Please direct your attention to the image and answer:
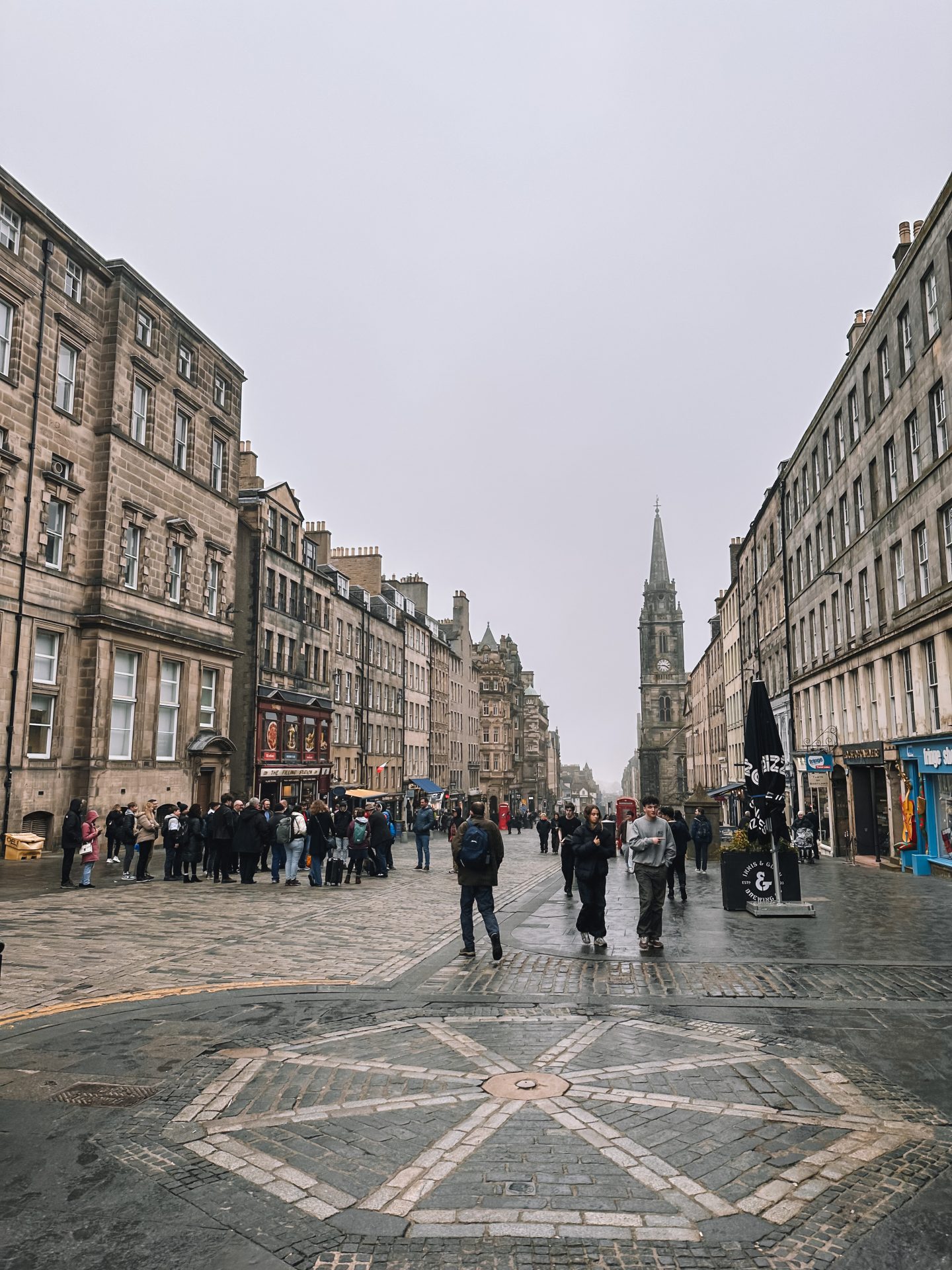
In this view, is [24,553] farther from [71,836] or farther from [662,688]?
[662,688]

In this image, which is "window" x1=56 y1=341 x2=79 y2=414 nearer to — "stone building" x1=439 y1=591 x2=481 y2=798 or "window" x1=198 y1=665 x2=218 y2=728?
"window" x1=198 y1=665 x2=218 y2=728

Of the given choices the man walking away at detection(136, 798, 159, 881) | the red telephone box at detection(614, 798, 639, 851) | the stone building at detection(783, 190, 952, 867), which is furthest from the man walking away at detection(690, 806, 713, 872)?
the man walking away at detection(136, 798, 159, 881)

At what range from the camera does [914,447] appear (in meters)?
25.6

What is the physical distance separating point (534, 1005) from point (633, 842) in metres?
3.74

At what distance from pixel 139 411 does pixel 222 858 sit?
17470mm

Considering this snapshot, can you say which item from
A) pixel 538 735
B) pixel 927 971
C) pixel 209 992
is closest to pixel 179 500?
pixel 209 992

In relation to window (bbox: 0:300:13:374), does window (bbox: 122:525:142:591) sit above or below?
below

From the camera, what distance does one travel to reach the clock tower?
132625 mm

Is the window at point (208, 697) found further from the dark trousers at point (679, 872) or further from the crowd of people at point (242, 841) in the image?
the dark trousers at point (679, 872)

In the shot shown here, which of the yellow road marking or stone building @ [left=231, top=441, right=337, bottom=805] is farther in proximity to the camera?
stone building @ [left=231, top=441, right=337, bottom=805]

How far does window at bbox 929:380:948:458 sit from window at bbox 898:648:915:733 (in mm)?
5985

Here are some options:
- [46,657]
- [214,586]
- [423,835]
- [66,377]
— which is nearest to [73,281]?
[66,377]

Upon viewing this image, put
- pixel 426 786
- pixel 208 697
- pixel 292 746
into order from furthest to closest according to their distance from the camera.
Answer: pixel 426 786 → pixel 292 746 → pixel 208 697

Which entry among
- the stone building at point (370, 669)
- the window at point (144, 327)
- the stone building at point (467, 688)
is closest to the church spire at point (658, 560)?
the stone building at point (467, 688)
